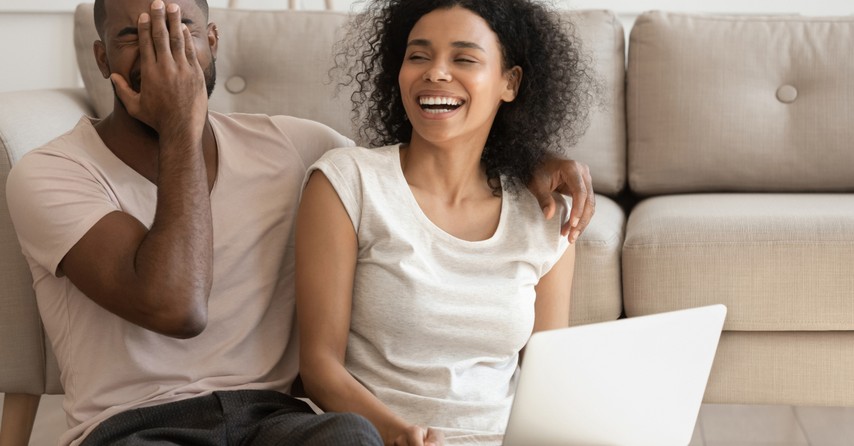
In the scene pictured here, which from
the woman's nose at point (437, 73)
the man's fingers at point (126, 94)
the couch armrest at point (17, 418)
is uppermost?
the woman's nose at point (437, 73)

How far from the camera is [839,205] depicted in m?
2.13

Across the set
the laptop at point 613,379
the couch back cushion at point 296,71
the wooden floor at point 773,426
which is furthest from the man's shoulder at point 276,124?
the wooden floor at point 773,426

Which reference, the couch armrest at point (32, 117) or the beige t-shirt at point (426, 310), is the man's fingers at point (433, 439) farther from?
the couch armrest at point (32, 117)

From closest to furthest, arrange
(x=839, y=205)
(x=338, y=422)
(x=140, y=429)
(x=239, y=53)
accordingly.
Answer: (x=338, y=422) < (x=140, y=429) < (x=839, y=205) < (x=239, y=53)

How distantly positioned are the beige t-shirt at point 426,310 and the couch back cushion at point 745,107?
97 centimetres

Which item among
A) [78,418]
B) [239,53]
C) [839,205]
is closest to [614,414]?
[78,418]

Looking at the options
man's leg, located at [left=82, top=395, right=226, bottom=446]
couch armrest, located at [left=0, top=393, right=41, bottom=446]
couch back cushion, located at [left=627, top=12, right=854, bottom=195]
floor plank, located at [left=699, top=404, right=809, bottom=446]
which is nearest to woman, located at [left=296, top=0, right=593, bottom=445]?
man's leg, located at [left=82, top=395, right=226, bottom=446]

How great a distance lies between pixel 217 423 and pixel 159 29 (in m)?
0.53

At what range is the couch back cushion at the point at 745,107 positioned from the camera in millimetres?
2367

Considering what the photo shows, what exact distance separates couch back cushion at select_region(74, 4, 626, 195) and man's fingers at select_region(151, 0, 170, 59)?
89 cm

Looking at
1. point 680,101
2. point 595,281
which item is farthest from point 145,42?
point 680,101

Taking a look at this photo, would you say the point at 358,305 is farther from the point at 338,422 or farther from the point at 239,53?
the point at 239,53

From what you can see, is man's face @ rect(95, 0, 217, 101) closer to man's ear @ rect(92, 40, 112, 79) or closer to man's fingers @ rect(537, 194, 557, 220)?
man's ear @ rect(92, 40, 112, 79)

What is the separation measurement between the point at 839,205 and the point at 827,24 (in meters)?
0.52
